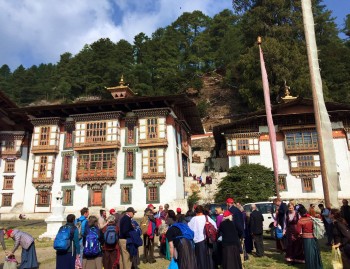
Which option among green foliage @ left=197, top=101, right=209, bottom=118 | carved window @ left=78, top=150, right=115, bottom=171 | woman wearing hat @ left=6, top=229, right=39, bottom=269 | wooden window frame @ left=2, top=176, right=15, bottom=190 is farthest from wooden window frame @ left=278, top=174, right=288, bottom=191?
wooden window frame @ left=2, top=176, right=15, bottom=190

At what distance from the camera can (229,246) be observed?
279 inches

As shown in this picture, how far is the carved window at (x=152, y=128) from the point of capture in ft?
97.0

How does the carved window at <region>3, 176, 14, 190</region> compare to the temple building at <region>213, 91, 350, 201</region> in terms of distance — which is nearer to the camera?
the temple building at <region>213, 91, 350, 201</region>

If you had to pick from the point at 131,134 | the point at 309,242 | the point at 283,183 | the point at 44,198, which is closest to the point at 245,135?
the point at 283,183

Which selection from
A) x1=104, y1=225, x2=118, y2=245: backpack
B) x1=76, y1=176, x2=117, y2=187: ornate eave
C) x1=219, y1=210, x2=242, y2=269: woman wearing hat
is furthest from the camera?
x1=76, y1=176, x2=117, y2=187: ornate eave

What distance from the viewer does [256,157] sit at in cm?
3209

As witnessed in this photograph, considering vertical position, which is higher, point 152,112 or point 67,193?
point 152,112

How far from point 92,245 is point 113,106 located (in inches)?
969

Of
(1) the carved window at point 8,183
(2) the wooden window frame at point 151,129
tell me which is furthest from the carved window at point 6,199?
(2) the wooden window frame at point 151,129

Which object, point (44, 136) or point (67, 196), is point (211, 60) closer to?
point (44, 136)

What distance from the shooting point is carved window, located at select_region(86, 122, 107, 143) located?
30359 mm

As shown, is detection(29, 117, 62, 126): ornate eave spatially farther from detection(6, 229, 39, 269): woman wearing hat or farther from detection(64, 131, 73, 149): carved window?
detection(6, 229, 39, 269): woman wearing hat

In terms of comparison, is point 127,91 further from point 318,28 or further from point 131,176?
point 318,28

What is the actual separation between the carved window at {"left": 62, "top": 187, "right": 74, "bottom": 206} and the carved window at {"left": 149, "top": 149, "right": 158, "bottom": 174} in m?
8.51
